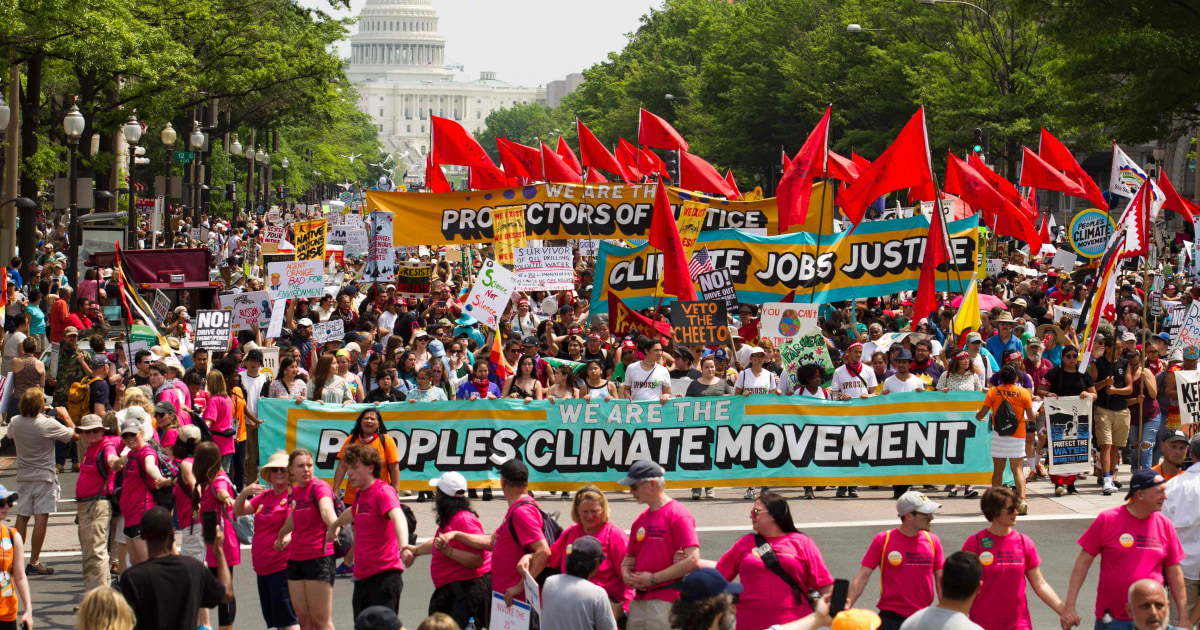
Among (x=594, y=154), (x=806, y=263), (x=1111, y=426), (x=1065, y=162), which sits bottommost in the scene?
(x=1111, y=426)

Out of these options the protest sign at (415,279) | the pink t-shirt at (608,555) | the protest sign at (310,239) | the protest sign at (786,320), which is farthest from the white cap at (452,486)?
the protest sign at (310,239)

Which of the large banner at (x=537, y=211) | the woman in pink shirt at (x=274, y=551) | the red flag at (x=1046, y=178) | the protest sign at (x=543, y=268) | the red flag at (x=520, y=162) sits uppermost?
the red flag at (x=520, y=162)

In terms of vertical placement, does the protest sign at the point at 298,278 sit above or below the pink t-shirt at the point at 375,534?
above

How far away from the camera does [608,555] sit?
24.7ft

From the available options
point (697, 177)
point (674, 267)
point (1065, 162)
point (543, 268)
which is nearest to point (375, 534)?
point (674, 267)

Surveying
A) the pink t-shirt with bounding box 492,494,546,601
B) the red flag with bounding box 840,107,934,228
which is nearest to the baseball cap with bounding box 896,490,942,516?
the pink t-shirt with bounding box 492,494,546,601

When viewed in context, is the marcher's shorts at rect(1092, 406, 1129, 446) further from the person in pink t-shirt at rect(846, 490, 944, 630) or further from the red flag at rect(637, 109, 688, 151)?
the red flag at rect(637, 109, 688, 151)

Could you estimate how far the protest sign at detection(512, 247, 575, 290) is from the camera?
1959 centimetres

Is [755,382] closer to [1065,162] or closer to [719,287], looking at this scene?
[719,287]

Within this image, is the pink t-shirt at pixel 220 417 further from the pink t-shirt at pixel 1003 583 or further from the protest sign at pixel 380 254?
the protest sign at pixel 380 254

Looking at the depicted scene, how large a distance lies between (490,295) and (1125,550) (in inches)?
405

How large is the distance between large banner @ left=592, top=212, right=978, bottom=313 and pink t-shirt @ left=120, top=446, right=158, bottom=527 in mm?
9500

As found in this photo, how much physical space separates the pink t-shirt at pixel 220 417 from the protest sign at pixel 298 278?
6265 mm

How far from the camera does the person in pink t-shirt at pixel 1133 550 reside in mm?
7516
